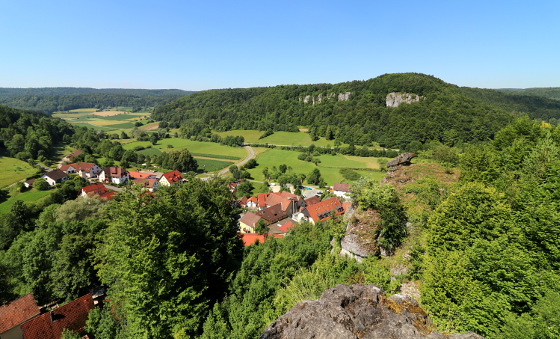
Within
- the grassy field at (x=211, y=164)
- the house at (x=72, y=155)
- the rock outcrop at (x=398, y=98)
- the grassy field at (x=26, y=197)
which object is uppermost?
the rock outcrop at (x=398, y=98)

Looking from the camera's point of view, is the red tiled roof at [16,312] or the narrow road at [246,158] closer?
the red tiled roof at [16,312]

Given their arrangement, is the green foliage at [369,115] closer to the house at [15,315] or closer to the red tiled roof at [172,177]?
the red tiled roof at [172,177]

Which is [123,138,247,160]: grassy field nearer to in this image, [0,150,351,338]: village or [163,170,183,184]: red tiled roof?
[0,150,351,338]: village

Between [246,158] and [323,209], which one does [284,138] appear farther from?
[323,209]

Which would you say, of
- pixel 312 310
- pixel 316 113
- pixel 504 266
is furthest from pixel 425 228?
pixel 316 113

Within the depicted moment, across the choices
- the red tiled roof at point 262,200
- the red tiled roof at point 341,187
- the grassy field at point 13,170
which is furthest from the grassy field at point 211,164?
the grassy field at point 13,170

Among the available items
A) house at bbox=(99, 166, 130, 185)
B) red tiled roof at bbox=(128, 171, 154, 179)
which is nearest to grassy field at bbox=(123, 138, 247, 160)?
red tiled roof at bbox=(128, 171, 154, 179)
